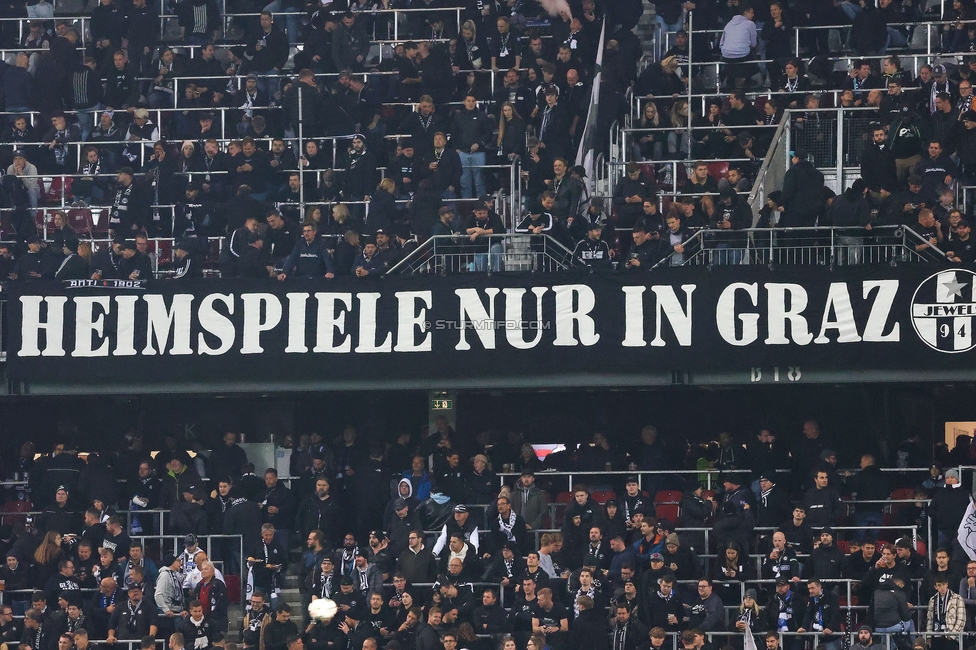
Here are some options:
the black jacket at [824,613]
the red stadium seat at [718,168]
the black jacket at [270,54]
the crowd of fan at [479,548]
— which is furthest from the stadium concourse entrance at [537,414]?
the black jacket at [270,54]

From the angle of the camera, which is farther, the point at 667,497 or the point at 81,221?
the point at 81,221

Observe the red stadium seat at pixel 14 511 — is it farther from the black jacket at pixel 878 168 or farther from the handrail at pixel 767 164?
the black jacket at pixel 878 168

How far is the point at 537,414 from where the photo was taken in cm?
2581

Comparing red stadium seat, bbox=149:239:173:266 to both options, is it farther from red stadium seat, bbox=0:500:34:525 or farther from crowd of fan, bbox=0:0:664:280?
red stadium seat, bbox=0:500:34:525

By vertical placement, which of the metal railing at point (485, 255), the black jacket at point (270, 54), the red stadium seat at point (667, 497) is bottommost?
the red stadium seat at point (667, 497)

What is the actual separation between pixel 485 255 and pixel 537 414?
355 centimetres

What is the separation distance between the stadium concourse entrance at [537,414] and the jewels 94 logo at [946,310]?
Result: 270 cm

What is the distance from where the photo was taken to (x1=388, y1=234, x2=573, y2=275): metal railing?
22.9 meters

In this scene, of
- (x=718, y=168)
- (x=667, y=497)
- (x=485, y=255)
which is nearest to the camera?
(x=667, y=497)

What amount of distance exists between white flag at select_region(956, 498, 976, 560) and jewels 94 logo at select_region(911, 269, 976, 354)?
1.90 meters

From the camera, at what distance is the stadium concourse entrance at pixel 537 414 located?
977 inches

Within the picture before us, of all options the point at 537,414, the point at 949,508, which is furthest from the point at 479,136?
the point at 949,508

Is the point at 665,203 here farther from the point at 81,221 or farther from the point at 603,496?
the point at 81,221

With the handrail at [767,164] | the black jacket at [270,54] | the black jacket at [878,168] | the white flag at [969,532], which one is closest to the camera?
the white flag at [969,532]
